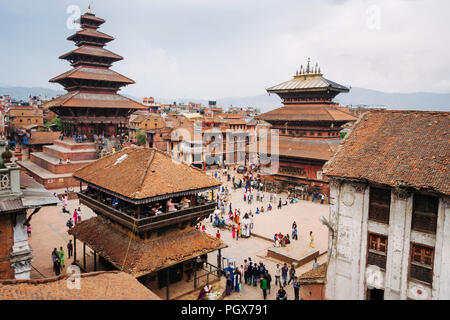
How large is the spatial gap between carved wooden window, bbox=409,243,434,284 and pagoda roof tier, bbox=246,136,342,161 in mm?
23937

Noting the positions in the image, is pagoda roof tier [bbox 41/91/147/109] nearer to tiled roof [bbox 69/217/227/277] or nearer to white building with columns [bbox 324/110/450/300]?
tiled roof [bbox 69/217/227/277]

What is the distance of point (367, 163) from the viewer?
1405 cm

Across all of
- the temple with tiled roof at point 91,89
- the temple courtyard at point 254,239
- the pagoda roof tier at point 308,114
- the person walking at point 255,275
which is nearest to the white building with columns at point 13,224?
the temple courtyard at point 254,239

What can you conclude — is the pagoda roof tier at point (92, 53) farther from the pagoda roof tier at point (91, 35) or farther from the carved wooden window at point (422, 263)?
the carved wooden window at point (422, 263)

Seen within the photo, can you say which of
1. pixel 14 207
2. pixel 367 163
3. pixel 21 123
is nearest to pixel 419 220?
pixel 367 163

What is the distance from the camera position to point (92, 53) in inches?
1693

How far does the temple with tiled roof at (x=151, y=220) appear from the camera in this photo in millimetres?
13906

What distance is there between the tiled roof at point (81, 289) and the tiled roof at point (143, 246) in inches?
153

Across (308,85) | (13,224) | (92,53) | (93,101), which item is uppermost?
(92,53)

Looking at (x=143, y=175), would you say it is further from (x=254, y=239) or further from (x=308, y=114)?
(x=308, y=114)

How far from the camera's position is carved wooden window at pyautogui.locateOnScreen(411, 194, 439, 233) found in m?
12.3

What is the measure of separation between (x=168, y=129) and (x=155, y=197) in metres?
49.6

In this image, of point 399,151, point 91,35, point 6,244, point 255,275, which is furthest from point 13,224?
point 91,35

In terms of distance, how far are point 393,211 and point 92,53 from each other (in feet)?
136
